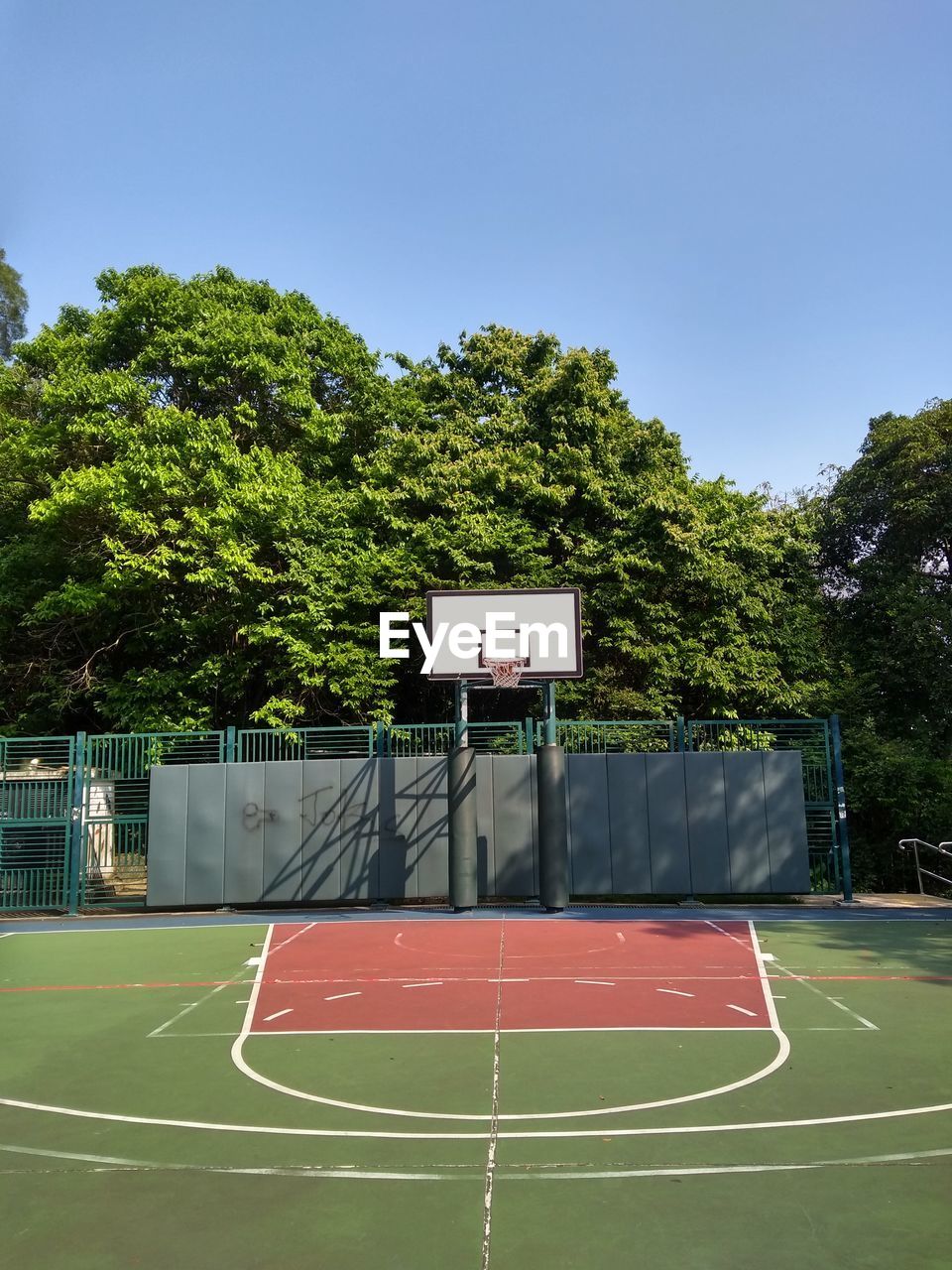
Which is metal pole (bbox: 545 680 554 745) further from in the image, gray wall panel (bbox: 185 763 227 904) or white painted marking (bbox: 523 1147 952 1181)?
white painted marking (bbox: 523 1147 952 1181)

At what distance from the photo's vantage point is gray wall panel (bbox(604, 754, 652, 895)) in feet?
49.8

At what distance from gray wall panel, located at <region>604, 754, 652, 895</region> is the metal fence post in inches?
342

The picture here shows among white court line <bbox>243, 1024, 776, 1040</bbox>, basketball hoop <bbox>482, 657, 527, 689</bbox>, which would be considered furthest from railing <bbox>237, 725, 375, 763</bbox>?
white court line <bbox>243, 1024, 776, 1040</bbox>

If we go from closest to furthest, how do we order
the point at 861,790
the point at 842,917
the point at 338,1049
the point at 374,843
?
the point at 338,1049 → the point at 842,917 → the point at 374,843 → the point at 861,790

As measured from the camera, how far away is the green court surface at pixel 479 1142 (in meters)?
4.08

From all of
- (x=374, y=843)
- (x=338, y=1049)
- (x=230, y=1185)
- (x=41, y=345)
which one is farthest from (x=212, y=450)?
(x=230, y=1185)

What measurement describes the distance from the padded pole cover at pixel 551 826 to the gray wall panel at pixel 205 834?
17.3 feet

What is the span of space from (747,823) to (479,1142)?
35.7 ft

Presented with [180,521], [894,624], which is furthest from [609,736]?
[180,521]

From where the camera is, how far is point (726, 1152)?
501cm

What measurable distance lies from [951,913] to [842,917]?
166 cm

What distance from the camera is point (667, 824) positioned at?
15242 mm

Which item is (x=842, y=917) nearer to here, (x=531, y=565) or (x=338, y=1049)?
(x=338, y=1049)

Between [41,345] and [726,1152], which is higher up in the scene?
[41,345]
